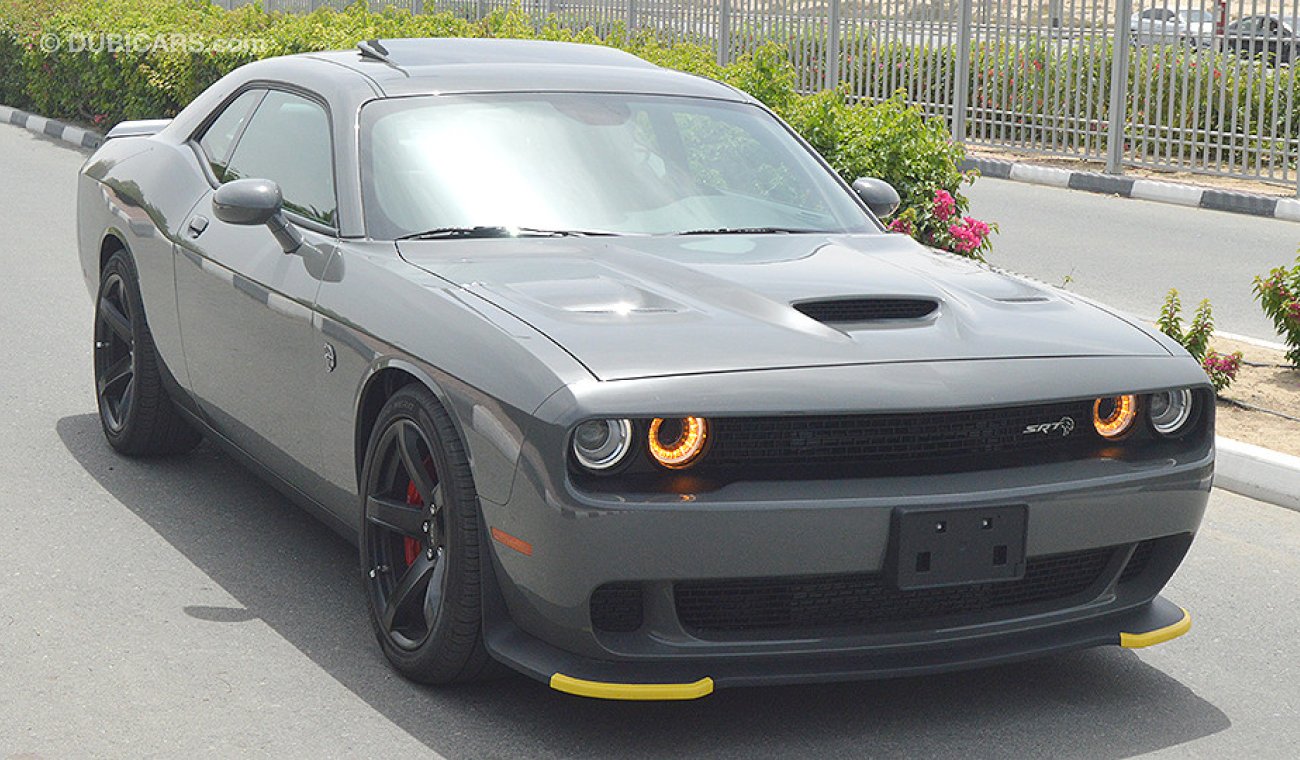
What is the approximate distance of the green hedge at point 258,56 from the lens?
31.0 ft

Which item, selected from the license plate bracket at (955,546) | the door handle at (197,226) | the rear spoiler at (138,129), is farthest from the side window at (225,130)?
the license plate bracket at (955,546)

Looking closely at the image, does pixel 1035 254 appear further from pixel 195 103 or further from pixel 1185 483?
pixel 1185 483

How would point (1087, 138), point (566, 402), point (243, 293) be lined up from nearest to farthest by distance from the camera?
point (566, 402)
point (243, 293)
point (1087, 138)

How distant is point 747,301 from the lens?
14.3 ft

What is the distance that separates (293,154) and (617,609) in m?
2.26

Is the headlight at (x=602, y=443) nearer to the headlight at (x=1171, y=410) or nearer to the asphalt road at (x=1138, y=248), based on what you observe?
the headlight at (x=1171, y=410)

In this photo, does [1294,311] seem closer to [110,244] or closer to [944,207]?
[944,207]

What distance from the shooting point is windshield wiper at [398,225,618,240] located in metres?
5.02

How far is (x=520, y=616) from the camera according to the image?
4.10m

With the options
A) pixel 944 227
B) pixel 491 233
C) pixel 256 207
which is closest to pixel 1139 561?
pixel 491 233

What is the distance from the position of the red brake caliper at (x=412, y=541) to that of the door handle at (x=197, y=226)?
1651 mm

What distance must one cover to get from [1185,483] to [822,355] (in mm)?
949

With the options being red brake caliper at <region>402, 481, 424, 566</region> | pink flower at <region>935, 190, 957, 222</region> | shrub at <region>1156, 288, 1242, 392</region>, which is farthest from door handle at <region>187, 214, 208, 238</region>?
pink flower at <region>935, 190, 957, 222</region>

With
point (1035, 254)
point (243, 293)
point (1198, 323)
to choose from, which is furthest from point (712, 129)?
point (1035, 254)
